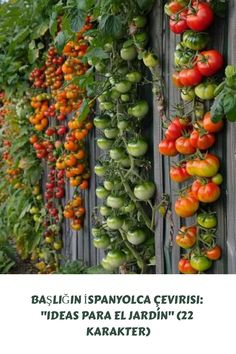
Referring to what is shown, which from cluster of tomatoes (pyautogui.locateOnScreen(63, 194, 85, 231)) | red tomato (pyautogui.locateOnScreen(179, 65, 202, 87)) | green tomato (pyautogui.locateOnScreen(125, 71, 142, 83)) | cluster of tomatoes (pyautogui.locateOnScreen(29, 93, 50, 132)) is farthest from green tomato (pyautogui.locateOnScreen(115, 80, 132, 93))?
cluster of tomatoes (pyautogui.locateOnScreen(29, 93, 50, 132))

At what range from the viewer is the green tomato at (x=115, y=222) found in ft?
7.14

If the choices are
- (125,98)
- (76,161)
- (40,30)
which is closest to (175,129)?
(125,98)

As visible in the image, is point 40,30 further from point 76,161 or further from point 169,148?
point 169,148

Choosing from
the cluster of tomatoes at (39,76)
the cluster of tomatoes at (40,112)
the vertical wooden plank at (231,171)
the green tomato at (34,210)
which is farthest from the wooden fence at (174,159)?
the green tomato at (34,210)

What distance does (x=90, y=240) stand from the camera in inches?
118

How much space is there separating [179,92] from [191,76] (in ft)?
0.83

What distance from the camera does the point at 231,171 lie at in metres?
1.52

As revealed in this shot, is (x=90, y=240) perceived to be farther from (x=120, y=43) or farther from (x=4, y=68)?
(x=4, y=68)

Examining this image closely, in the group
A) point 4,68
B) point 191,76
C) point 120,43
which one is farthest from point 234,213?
point 4,68

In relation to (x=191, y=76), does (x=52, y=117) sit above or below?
above

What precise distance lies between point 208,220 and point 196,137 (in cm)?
27

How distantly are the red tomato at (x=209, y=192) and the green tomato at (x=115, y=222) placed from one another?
669mm

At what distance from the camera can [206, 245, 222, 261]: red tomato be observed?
161cm
